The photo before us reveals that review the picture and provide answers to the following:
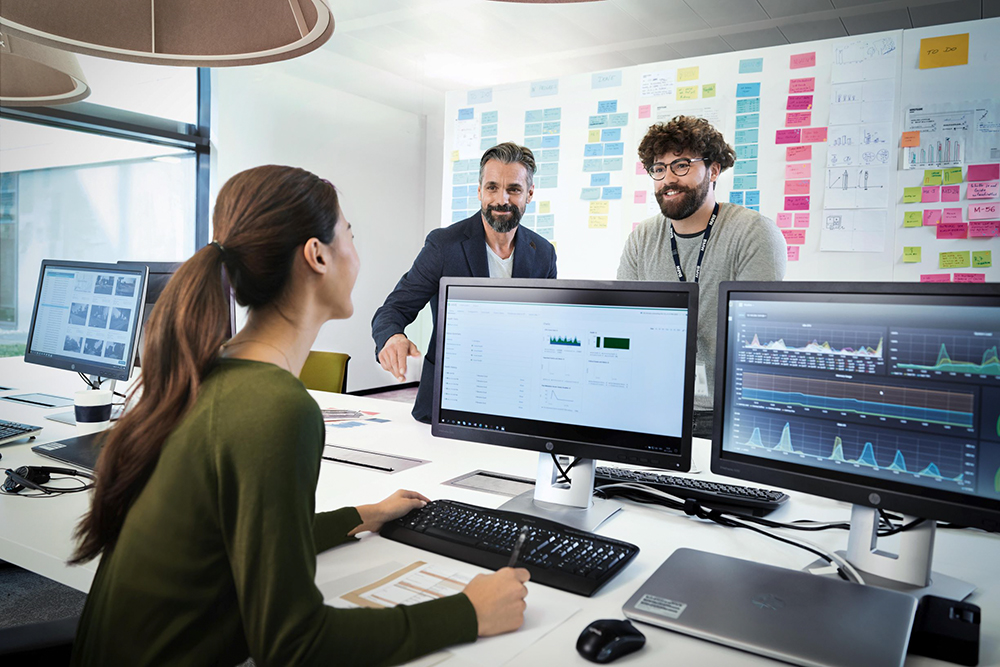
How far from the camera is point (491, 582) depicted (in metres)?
0.95

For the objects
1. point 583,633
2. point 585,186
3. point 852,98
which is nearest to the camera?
point 583,633

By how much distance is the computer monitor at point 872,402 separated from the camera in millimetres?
973

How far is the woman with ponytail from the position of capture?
0.79 metres

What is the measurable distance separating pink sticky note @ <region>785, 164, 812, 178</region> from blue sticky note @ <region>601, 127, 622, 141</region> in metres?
1.03

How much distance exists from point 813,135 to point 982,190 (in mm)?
826

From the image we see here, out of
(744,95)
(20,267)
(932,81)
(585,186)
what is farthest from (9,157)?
(932,81)

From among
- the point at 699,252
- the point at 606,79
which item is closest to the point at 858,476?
the point at 699,252

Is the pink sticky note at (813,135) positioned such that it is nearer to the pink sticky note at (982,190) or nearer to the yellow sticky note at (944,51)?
the yellow sticky note at (944,51)

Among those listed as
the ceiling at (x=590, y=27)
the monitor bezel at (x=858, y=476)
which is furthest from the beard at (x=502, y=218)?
the ceiling at (x=590, y=27)

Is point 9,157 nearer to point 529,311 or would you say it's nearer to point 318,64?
point 318,64

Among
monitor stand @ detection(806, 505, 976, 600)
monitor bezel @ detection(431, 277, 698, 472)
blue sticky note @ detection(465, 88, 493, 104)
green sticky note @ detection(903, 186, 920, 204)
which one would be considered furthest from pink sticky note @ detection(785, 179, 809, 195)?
monitor stand @ detection(806, 505, 976, 600)

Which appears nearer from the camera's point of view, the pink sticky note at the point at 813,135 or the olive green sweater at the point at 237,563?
the olive green sweater at the point at 237,563

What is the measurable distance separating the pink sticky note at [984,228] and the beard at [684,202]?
1.57 meters

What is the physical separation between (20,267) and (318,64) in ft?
A: 9.61
